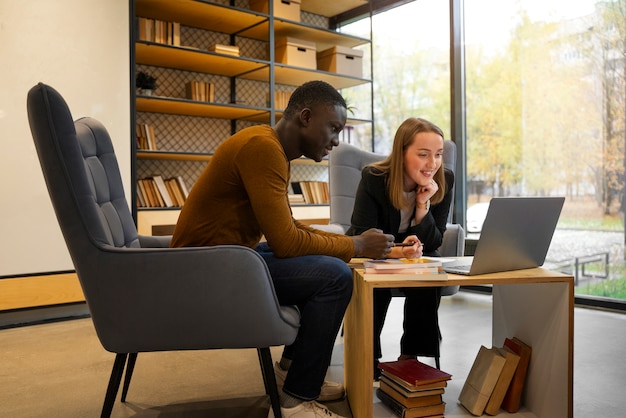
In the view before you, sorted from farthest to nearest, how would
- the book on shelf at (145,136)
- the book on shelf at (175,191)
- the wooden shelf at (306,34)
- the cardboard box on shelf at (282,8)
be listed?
1. the wooden shelf at (306,34)
2. the cardboard box on shelf at (282,8)
3. the book on shelf at (175,191)
4. the book on shelf at (145,136)

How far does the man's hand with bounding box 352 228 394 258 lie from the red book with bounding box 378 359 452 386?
357 mm

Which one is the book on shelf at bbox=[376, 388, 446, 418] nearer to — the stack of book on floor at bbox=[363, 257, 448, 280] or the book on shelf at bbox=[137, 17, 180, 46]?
the stack of book on floor at bbox=[363, 257, 448, 280]

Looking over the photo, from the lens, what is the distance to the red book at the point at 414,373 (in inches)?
61.6

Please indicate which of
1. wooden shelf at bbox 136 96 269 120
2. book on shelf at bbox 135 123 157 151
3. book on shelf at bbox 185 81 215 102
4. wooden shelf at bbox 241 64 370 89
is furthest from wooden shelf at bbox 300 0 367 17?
book on shelf at bbox 135 123 157 151

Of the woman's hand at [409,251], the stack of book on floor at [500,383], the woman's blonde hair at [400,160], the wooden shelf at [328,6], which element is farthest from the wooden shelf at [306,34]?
the stack of book on floor at [500,383]

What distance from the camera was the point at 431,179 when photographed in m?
2.03

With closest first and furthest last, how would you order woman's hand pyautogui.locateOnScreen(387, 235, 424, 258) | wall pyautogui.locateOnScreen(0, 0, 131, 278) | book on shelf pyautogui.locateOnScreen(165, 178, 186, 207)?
woman's hand pyautogui.locateOnScreen(387, 235, 424, 258) < wall pyautogui.locateOnScreen(0, 0, 131, 278) < book on shelf pyautogui.locateOnScreen(165, 178, 186, 207)

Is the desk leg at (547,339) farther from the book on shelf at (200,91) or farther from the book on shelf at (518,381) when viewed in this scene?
the book on shelf at (200,91)

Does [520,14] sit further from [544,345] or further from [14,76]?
[14,76]

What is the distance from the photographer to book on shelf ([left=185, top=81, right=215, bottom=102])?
3955mm

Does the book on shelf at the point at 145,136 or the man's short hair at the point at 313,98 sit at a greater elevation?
the book on shelf at the point at 145,136

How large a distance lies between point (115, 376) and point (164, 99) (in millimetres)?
2538

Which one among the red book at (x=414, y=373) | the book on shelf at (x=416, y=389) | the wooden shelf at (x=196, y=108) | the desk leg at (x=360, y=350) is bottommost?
the book on shelf at (x=416, y=389)

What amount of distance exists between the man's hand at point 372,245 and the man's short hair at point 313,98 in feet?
1.31
